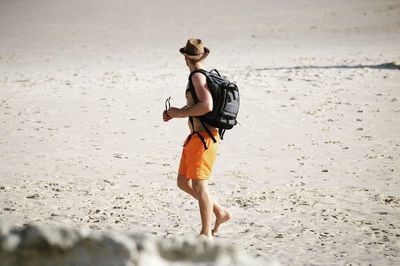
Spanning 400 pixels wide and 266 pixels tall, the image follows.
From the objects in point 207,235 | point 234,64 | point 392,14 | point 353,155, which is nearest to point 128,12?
point 392,14

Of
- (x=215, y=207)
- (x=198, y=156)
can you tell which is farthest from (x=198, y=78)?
Answer: (x=215, y=207)

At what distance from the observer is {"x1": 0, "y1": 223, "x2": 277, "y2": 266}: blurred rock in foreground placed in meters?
1.83

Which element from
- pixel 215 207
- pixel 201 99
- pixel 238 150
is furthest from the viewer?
pixel 238 150

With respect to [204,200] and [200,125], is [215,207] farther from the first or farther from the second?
[200,125]

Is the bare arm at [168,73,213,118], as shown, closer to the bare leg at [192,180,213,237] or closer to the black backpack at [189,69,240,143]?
the black backpack at [189,69,240,143]

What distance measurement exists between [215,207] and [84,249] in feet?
10.3

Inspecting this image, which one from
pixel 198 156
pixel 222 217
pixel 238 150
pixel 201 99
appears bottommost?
pixel 222 217

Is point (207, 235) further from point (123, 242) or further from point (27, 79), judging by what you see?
point (27, 79)

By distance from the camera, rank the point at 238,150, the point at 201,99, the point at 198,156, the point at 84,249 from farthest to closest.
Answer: the point at 238,150 < the point at 198,156 < the point at 201,99 < the point at 84,249

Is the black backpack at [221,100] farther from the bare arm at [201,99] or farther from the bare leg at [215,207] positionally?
the bare leg at [215,207]

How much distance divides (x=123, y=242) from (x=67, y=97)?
11.4 m

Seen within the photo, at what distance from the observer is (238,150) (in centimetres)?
885

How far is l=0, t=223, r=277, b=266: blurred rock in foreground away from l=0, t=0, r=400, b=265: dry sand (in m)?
3.00

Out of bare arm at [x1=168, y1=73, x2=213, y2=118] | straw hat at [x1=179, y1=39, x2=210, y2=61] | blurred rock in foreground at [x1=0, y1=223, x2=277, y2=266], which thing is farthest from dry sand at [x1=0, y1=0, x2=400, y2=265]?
blurred rock in foreground at [x1=0, y1=223, x2=277, y2=266]
